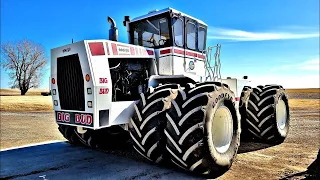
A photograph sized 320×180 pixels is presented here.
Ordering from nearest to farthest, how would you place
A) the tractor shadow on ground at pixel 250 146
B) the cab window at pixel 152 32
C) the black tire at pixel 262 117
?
the cab window at pixel 152 32 → the tractor shadow on ground at pixel 250 146 → the black tire at pixel 262 117

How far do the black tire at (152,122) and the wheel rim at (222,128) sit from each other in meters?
1.05

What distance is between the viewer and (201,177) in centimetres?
439

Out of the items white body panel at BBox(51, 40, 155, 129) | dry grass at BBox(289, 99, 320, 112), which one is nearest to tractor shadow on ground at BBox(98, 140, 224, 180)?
white body panel at BBox(51, 40, 155, 129)

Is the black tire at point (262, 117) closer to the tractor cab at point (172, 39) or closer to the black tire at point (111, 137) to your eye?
the tractor cab at point (172, 39)

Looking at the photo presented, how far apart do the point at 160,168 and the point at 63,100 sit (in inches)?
89.1

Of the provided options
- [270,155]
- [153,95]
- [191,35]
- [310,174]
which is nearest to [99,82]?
[153,95]

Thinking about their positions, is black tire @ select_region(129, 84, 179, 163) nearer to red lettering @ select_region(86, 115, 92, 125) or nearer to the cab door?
red lettering @ select_region(86, 115, 92, 125)

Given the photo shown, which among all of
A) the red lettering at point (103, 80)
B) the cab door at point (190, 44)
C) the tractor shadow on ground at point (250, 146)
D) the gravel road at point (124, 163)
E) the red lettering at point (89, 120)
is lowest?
the tractor shadow on ground at point (250, 146)

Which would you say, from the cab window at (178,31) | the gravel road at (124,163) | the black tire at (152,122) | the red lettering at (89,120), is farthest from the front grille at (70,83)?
the cab window at (178,31)

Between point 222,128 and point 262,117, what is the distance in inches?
100

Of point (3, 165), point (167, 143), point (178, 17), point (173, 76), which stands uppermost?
point (178, 17)

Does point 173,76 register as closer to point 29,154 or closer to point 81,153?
point 81,153

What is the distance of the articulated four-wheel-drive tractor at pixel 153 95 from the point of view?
4234 millimetres

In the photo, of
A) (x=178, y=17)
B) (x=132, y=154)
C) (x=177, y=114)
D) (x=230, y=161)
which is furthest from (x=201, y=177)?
(x=178, y=17)
